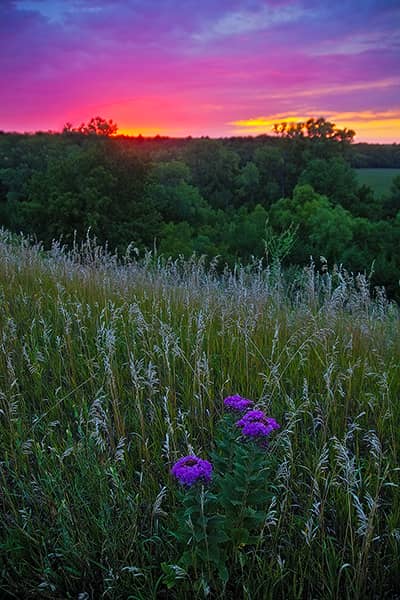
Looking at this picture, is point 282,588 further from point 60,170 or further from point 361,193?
point 361,193

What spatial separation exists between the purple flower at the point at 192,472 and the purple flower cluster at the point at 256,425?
0.23 m

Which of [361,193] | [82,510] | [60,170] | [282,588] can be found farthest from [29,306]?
[361,193]

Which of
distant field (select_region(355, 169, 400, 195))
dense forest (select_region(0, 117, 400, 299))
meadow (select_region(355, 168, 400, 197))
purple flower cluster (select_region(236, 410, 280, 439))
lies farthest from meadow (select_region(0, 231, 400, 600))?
distant field (select_region(355, 169, 400, 195))

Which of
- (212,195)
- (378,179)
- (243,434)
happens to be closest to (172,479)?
(243,434)

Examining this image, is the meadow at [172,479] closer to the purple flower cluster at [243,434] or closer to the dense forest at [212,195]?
the purple flower cluster at [243,434]

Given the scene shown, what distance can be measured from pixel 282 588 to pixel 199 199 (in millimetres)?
52874

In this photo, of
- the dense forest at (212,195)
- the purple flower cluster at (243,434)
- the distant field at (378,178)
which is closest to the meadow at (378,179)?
the distant field at (378,178)

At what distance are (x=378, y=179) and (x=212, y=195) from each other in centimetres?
1939

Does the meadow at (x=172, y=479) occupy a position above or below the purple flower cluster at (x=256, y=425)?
below

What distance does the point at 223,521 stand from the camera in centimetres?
201

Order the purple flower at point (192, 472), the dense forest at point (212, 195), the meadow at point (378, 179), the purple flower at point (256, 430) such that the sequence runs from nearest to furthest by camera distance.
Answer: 1. the purple flower at point (192, 472)
2. the purple flower at point (256, 430)
3. the dense forest at point (212, 195)
4. the meadow at point (378, 179)

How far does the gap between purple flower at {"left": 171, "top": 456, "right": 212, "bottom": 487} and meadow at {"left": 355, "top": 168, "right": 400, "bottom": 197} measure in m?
58.8

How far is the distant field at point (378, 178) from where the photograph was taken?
60.2 m

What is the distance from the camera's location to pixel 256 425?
2172mm
